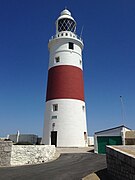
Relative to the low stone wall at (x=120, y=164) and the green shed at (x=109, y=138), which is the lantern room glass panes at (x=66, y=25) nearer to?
the green shed at (x=109, y=138)

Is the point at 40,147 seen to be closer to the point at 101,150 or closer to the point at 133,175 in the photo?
the point at 101,150

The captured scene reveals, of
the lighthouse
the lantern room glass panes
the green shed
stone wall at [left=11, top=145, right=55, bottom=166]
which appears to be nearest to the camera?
stone wall at [left=11, top=145, right=55, bottom=166]

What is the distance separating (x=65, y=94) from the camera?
2561 cm

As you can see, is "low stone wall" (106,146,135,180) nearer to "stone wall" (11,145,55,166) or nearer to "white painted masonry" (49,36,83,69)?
"stone wall" (11,145,55,166)

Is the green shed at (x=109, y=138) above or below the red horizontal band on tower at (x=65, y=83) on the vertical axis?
below

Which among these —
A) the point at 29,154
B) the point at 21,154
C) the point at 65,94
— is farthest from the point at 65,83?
the point at 21,154

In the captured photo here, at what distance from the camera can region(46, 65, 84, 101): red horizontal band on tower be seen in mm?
25781

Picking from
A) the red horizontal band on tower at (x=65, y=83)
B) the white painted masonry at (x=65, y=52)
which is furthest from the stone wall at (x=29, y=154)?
the white painted masonry at (x=65, y=52)

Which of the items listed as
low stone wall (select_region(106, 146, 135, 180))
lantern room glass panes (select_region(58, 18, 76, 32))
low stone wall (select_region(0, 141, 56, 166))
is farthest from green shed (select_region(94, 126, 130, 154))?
lantern room glass panes (select_region(58, 18, 76, 32))

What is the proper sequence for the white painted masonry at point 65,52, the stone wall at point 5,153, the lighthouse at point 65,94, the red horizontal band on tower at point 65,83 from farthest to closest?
the white painted masonry at point 65,52
the red horizontal band on tower at point 65,83
the lighthouse at point 65,94
the stone wall at point 5,153

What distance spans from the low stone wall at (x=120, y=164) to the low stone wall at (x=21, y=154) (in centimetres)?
705

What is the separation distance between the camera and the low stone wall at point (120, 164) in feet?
23.9

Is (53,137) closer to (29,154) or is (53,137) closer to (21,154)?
(29,154)

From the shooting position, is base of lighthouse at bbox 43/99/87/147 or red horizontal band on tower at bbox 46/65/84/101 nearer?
base of lighthouse at bbox 43/99/87/147
